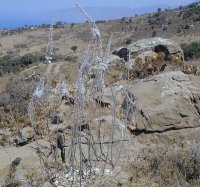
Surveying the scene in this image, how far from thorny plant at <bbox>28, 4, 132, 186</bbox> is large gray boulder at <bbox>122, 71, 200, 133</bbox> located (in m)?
0.51

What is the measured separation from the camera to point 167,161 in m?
6.92

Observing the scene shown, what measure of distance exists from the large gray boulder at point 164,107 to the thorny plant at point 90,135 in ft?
A: 1.66

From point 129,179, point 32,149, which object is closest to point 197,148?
point 129,179

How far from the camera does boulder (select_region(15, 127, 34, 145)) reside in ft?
25.7

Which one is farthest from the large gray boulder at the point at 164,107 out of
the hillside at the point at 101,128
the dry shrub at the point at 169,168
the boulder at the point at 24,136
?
the boulder at the point at 24,136

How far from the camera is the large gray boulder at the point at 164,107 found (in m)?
8.01

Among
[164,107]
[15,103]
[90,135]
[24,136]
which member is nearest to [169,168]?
[90,135]

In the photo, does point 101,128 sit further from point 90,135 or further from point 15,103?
point 15,103

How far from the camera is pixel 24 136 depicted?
7863 millimetres

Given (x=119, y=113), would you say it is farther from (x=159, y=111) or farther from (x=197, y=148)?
(x=197, y=148)

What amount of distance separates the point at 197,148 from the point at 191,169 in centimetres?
43

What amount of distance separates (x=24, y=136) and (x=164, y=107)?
220 centimetres

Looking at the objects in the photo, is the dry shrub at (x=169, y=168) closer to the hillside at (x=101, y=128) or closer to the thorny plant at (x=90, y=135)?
the hillside at (x=101, y=128)

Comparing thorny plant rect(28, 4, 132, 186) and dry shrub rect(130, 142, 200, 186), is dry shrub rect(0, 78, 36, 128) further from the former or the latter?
dry shrub rect(130, 142, 200, 186)
